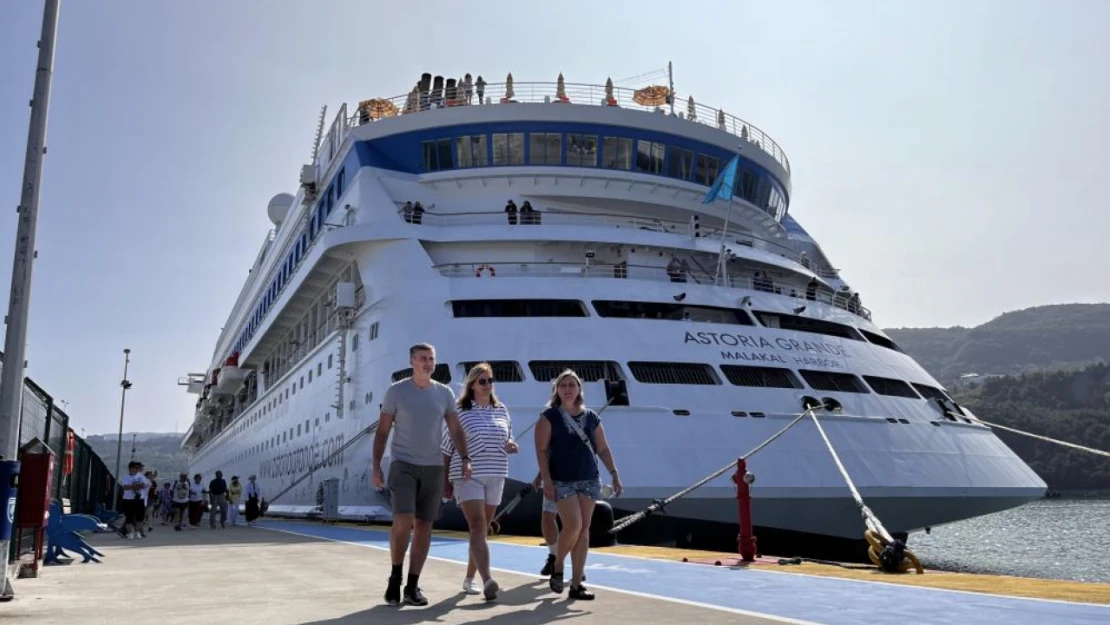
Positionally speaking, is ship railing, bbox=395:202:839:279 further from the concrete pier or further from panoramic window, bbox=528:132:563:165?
the concrete pier

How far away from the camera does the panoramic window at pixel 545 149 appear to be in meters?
21.7

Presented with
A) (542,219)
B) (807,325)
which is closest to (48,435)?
(542,219)

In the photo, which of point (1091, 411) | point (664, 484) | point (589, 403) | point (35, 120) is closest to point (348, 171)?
point (589, 403)

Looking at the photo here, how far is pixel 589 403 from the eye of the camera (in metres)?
14.6

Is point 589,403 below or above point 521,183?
below

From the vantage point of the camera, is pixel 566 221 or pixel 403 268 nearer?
pixel 403 268

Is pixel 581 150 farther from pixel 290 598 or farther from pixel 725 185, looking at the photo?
pixel 290 598

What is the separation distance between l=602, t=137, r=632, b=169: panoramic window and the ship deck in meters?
13.9

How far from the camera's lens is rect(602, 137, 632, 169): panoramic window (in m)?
21.8

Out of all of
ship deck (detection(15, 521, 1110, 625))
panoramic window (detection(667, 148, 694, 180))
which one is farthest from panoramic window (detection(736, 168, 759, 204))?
ship deck (detection(15, 521, 1110, 625))

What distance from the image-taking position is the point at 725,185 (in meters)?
20.6

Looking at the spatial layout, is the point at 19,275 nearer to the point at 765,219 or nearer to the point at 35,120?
the point at 35,120

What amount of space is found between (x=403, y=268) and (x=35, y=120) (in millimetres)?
11820

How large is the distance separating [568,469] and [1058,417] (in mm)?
106588
